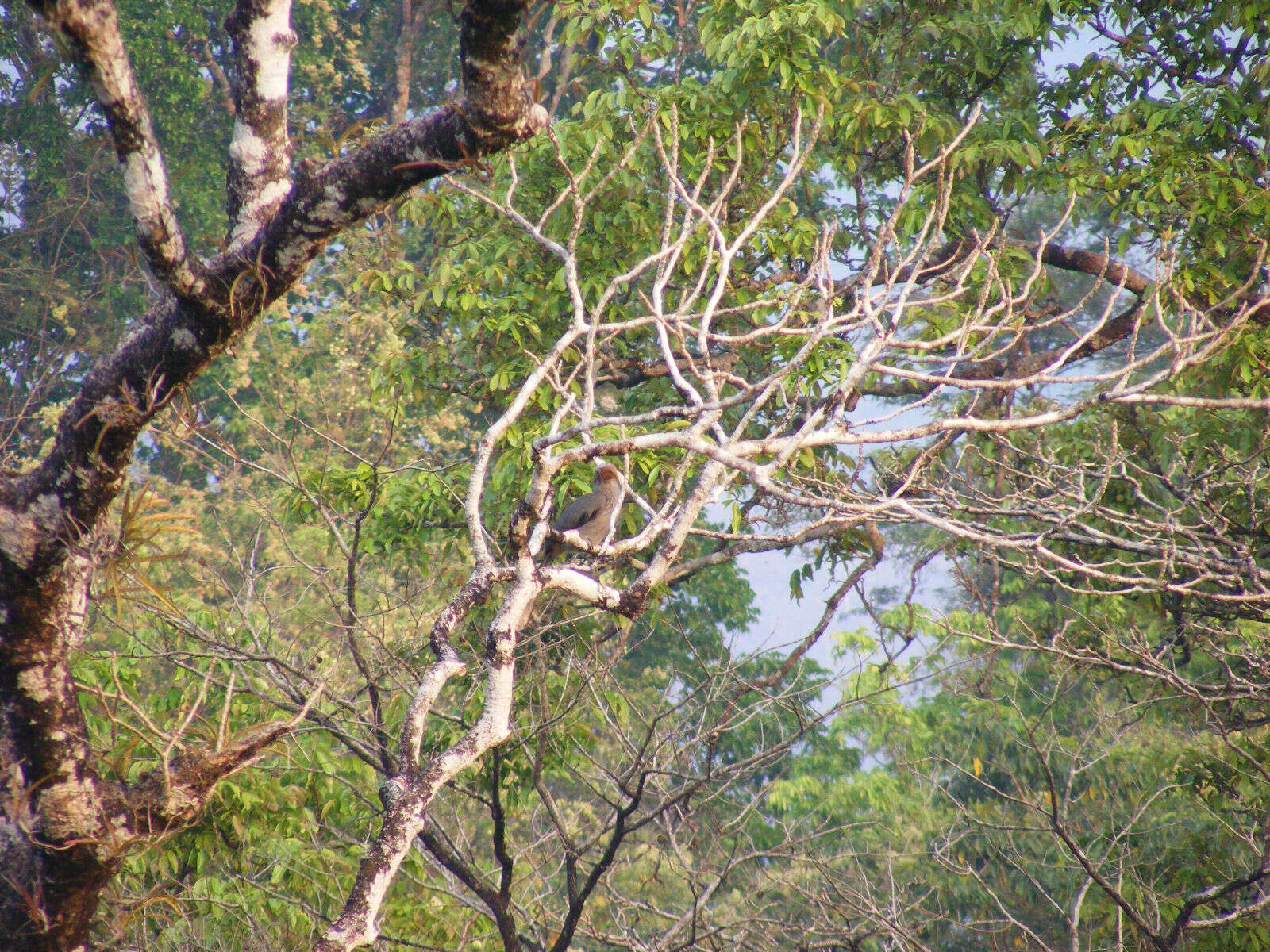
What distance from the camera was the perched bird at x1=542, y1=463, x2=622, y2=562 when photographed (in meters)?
4.33

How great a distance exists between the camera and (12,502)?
2.39m

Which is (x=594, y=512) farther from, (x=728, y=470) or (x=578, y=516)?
(x=728, y=470)

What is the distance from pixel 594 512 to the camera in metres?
4.68

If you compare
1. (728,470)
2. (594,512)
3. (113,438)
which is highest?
(594,512)

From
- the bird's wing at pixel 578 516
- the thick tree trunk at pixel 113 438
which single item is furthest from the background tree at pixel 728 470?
the bird's wing at pixel 578 516

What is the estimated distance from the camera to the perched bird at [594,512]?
171 inches

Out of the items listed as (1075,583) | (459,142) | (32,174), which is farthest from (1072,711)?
(32,174)

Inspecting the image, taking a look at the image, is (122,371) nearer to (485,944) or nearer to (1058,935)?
(485,944)

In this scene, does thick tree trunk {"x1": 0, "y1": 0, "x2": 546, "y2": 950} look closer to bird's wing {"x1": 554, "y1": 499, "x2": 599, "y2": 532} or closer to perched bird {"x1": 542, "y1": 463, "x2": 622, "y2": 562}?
perched bird {"x1": 542, "y1": 463, "x2": 622, "y2": 562}

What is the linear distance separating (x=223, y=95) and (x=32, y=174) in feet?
9.83

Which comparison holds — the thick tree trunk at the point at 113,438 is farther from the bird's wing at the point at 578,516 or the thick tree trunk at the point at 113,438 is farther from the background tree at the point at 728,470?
the bird's wing at the point at 578,516

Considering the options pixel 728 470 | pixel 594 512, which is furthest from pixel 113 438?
pixel 594 512

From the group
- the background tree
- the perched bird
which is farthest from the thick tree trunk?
the perched bird

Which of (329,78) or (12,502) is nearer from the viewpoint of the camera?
(12,502)
